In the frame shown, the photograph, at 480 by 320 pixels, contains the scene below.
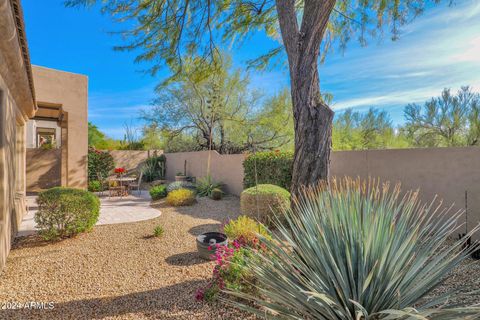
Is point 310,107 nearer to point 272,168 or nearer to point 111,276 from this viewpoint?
point 111,276

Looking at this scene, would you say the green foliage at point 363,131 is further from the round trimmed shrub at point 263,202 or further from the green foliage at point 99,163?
the green foliage at point 99,163

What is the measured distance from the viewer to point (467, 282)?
10.8ft

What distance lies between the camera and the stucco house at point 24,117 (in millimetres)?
3522

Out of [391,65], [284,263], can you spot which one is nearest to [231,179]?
[391,65]

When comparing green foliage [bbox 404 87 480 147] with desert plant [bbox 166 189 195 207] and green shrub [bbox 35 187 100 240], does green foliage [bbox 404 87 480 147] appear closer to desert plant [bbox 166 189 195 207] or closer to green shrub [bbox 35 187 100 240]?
desert plant [bbox 166 189 195 207]

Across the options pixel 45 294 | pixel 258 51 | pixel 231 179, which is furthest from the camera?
pixel 231 179

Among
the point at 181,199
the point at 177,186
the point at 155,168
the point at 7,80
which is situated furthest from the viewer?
the point at 155,168

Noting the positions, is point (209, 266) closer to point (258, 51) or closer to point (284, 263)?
point (284, 263)

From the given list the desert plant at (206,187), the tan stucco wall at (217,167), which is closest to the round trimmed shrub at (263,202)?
the tan stucco wall at (217,167)

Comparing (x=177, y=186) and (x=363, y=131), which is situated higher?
(x=363, y=131)

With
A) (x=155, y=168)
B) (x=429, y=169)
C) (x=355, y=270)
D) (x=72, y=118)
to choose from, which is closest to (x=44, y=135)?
(x=155, y=168)

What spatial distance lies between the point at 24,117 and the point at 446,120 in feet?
41.6

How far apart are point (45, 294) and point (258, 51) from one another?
20.8ft

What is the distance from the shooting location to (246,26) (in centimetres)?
628
